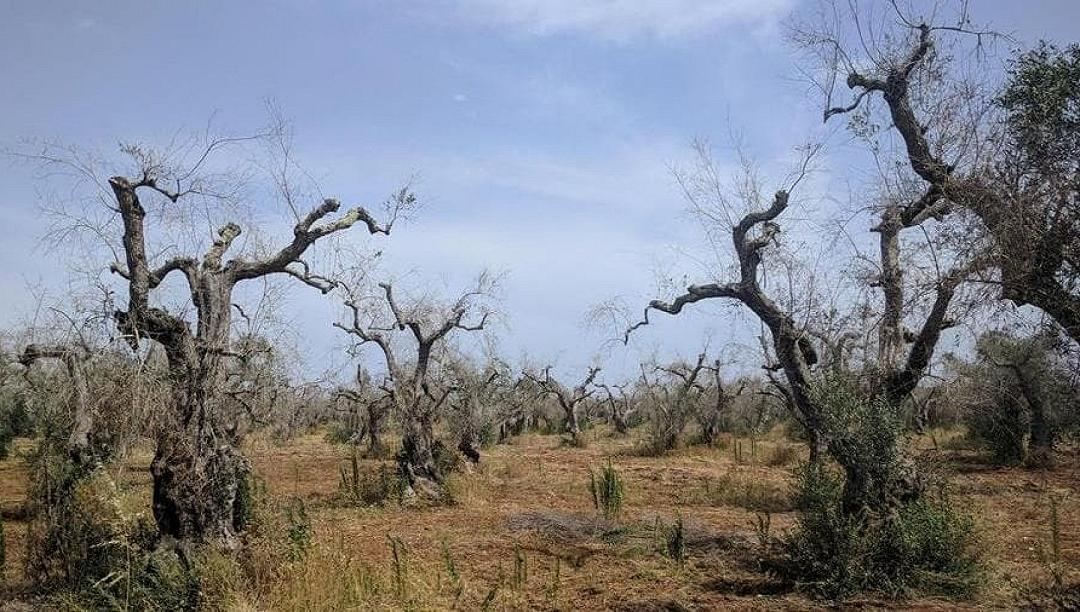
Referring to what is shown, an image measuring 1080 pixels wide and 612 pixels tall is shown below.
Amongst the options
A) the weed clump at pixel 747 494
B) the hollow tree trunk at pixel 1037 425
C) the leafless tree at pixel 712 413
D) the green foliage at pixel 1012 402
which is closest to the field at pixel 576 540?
the weed clump at pixel 747 494

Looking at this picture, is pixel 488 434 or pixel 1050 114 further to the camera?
pixel 488 434

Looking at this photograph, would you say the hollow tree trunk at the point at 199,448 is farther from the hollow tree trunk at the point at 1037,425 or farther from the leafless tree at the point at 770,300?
the hollow tree trunk at the point at 1037,425

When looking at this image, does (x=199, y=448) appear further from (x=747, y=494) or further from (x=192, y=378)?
(x=747, y=494)

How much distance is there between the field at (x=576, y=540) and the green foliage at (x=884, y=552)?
310 mm

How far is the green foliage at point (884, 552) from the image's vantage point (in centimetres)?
816

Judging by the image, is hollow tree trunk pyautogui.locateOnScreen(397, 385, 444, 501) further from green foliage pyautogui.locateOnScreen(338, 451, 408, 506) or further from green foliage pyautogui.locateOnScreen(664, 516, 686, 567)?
green foliage pyautogui.locateOnScreen(664, 516, 686, 567)

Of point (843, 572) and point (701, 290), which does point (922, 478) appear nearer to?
point (843, 572)

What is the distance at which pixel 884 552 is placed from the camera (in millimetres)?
8484

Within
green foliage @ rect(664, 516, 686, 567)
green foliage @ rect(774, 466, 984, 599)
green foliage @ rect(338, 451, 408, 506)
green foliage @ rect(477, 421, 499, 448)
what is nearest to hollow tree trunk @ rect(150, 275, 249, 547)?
green foliage @ rect(664, 516, 686, 567)

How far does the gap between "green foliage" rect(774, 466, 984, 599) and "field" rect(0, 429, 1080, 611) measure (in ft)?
1.02

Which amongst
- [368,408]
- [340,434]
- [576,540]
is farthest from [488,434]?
[576,540]

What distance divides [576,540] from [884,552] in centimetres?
423

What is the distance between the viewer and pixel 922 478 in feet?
31.1

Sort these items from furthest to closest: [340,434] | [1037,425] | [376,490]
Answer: [340,434], [1037,425], [376,490]
